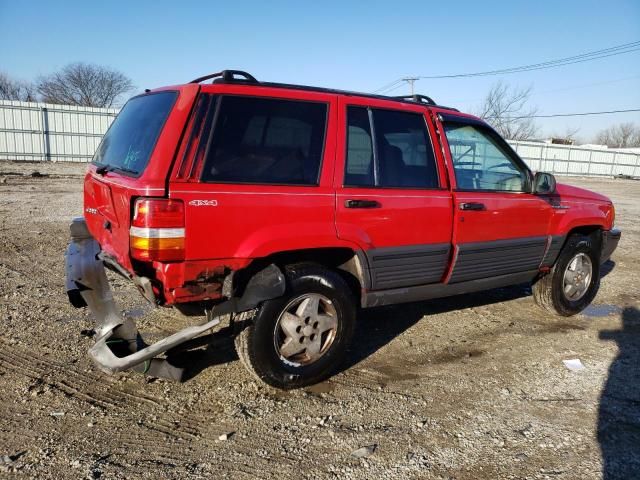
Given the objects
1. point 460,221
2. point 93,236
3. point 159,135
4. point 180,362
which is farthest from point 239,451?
point 460,221

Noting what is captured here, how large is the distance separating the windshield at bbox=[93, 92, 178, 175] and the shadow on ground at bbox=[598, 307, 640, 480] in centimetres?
324

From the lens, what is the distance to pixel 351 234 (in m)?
3.42

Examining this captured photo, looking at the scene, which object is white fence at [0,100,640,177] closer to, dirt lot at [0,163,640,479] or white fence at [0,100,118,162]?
white fence at [0,100,118,162]

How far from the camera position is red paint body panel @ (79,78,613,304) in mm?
2877

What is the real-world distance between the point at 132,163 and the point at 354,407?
2.17 meters

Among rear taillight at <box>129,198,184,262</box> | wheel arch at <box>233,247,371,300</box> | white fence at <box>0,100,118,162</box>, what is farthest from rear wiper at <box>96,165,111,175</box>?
white fence at <box>0,100,118,162</box>

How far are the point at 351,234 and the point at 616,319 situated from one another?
3648 millimetres

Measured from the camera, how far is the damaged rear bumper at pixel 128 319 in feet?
9.64

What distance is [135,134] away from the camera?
3.39 m

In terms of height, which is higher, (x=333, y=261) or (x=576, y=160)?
(x=576, y=160)

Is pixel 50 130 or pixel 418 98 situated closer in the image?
pixel 418 98

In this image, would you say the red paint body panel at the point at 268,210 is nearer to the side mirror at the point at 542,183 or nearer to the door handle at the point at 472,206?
the door handle at the point at 472,206

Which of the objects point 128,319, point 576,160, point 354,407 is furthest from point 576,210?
point 576,160

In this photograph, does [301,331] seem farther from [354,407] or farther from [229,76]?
[229,76]
